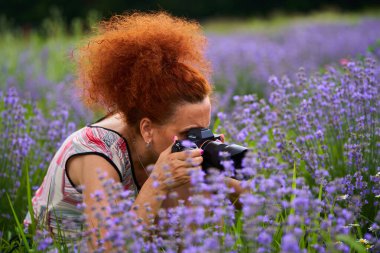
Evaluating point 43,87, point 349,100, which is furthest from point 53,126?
point 43,87

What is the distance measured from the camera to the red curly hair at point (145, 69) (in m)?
2.23

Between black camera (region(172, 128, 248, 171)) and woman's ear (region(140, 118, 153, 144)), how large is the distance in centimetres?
16

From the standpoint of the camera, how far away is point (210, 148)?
2.05 m

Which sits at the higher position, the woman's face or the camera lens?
the woman's face

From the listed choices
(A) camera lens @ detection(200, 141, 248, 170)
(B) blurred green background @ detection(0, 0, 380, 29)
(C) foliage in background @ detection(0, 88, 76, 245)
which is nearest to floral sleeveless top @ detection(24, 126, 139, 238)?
(C) foliage in background @ detection(0, 88, 76, 245)

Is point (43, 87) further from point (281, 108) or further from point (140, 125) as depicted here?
point (140, 125)

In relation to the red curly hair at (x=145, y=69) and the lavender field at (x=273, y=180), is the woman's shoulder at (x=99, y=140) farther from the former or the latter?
the lavender field at (x=273, y=180)

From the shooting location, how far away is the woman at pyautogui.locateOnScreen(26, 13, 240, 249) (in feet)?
7.23

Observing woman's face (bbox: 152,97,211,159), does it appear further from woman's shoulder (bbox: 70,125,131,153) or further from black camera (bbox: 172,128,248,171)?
woman's shoulder (bbox: 70,125,131,153)

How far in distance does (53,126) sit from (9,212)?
630 mm

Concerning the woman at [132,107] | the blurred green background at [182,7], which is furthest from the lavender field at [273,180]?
the blurred green background at [182,7]

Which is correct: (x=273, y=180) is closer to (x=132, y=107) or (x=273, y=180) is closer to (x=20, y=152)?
(x=132, y=107)

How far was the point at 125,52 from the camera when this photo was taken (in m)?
2.32

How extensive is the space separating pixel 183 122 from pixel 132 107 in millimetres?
215
